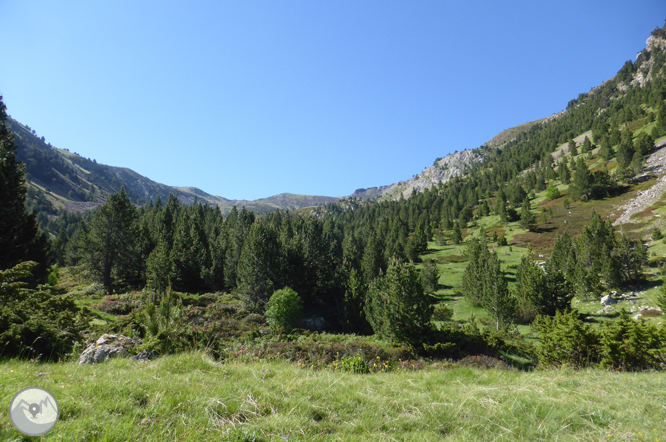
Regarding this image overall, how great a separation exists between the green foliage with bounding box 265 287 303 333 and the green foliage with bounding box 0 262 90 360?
1119 inches

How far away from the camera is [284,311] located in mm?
36406

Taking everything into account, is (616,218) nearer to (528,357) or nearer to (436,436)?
(528,357)

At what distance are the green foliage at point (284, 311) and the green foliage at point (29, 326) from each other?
28.4 metres

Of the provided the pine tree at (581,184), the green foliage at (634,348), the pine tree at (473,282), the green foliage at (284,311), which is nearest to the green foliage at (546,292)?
the pine tree at (473,282)

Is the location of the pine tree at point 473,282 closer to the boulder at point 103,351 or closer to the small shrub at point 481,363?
the small shrub at point 481,363

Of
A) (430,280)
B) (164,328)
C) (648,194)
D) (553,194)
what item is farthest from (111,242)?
(553,194)

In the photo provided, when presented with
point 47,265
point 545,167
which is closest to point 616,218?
point 545,167

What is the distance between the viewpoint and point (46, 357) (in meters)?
6.18

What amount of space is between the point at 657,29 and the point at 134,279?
330 meters

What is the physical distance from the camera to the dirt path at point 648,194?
67750mm

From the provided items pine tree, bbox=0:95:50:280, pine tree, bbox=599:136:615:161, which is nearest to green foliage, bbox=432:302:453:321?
pine tree, bbox=0:95:50:280

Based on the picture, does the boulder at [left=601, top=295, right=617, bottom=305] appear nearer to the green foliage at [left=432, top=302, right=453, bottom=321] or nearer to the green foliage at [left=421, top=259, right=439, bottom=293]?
the green foliage at [left=432, top=302, right=453, bottom=321]

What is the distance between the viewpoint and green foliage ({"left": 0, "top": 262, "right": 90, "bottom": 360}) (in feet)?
18.9

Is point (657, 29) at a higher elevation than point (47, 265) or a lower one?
higher
